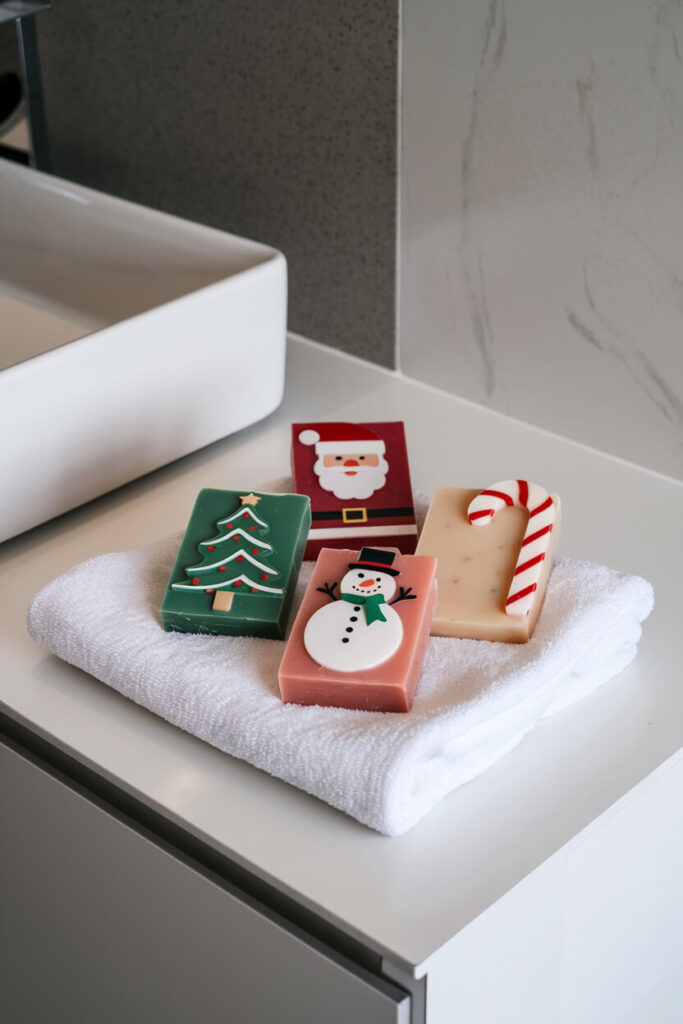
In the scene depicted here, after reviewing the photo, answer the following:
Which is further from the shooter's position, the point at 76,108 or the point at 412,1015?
the point at 76,108

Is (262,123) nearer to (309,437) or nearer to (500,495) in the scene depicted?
(309,437)

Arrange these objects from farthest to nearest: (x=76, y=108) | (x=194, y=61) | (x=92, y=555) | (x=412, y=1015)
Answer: (x=76, y=108), (x=194, y=61), (x=92, y=555), (x=412, y=1015)

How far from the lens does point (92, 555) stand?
935mm

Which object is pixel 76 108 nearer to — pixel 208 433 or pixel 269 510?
pixel 208 433

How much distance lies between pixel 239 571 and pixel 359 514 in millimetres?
120

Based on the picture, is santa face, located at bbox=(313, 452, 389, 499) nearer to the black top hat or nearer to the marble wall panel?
the black top hat

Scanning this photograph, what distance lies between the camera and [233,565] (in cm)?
77

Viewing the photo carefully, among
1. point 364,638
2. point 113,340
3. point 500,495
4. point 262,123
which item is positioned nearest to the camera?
point 364,638

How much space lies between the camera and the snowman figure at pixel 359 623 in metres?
0.69

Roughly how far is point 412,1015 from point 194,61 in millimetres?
964

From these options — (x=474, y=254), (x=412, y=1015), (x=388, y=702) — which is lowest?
(x=412, y=1015)

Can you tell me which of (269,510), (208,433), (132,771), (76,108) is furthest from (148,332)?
(76,108)

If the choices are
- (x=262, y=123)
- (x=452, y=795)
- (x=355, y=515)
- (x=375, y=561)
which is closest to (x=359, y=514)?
(x=355, y=515)

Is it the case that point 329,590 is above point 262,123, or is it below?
below
